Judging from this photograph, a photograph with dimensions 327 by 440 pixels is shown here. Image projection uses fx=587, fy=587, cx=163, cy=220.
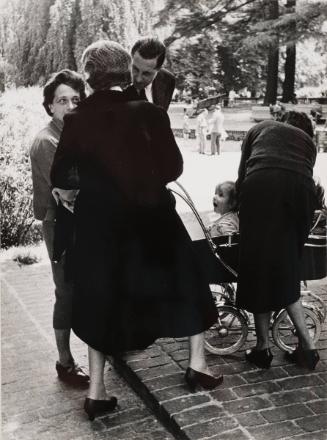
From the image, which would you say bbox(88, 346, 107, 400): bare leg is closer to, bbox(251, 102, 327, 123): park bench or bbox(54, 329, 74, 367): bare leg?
bbox(54, 329, 74, 367): bare leg

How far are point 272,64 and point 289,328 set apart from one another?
186 cm

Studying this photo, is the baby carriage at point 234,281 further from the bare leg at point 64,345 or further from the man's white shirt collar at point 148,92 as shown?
the bare leg at point 64,345

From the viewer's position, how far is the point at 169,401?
308 centimetres

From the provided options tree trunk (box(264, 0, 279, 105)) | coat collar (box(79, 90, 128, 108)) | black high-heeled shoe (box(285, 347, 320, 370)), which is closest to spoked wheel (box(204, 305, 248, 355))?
black high-heeled shoe (box(285, 347, 320, 370))

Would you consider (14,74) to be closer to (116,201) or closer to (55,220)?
(55,220)

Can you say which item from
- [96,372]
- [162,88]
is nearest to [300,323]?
[96,372]

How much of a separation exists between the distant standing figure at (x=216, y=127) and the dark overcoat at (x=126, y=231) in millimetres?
1770

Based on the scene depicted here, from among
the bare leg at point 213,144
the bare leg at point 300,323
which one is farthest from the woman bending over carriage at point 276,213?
the bare leg at point 213,144

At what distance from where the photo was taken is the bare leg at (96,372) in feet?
9.92

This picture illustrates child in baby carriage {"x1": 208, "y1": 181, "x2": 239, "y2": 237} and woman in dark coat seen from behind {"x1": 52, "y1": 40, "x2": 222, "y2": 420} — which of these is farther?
child in baby carriage {"x1": 208, "y1": 181, "x2": 239, "y2": 237}

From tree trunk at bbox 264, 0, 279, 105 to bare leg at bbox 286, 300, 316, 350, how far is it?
166 centimetres

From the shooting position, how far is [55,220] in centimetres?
325

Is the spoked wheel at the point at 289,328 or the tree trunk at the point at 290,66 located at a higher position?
the tree trunk at the point at 290,66

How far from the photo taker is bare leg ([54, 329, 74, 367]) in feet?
11.3
